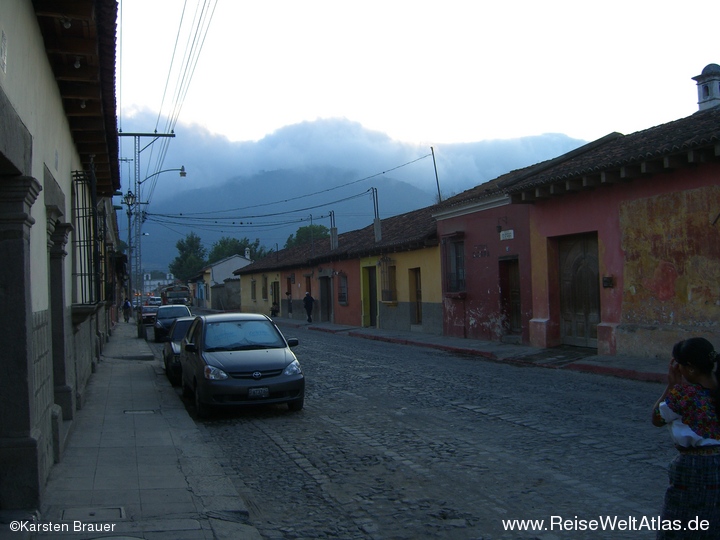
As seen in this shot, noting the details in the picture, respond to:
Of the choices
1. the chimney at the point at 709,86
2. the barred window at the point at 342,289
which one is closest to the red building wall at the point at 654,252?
the chimney at the point at 709,86

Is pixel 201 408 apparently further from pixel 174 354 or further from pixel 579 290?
pixel 579 290

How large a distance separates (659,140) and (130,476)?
12.8m

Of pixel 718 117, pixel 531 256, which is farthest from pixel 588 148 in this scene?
pixel 718 117

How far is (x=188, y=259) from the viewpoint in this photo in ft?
408

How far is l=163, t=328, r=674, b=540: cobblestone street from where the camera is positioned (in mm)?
5402

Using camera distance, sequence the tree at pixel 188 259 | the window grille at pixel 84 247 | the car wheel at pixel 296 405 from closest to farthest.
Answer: the car wheel at pixel 296 405 < the window grille at pixel 84 247 < the tree at pixel 188 259

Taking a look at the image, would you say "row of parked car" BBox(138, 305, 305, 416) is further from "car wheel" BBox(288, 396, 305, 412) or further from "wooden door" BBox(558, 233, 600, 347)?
"wooden door" BBox(558, 233, 600, 347)

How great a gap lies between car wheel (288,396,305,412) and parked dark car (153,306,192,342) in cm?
1703

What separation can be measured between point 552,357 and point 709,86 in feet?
28.9

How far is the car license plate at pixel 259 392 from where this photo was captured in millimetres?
9750

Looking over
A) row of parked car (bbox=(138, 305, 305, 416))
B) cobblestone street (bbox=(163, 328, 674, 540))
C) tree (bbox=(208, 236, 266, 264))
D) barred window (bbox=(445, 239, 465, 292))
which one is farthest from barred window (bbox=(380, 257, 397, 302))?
tree (bbox=(208, 236, 266, 264))

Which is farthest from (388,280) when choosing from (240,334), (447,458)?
(447,458)

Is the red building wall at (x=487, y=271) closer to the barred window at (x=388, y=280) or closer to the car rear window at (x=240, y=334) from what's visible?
the barred window at (x=388, y=280)

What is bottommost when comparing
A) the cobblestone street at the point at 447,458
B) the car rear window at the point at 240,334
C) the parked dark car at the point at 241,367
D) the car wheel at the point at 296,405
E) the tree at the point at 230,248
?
the cobblestone street at the point at 447,458
